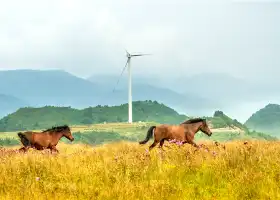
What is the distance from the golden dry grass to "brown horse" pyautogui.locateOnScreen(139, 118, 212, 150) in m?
9.26

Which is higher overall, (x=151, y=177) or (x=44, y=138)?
(x=44, y=138)

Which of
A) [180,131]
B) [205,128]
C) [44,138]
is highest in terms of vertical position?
[205,128]

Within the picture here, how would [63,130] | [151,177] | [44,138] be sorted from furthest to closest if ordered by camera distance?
[63,130] < [44,138] < [151,177]

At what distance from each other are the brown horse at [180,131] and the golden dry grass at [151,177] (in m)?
9.26

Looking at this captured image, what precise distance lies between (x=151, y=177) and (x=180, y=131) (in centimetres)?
1260

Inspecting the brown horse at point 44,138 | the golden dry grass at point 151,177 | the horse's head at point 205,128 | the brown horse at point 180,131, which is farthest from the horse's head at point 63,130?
the golden dry grass at point 151,177

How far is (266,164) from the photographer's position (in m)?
14.3

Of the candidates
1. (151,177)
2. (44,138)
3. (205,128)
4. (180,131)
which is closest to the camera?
(151,177)

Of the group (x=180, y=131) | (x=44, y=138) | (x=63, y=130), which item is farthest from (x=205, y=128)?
(x=44, y=138)

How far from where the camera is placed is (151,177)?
45.0ft

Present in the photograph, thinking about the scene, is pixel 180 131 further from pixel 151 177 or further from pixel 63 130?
pixel 151 177

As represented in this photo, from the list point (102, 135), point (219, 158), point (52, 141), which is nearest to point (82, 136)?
point (102, 135)

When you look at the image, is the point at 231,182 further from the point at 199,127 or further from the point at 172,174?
the point at 199,127

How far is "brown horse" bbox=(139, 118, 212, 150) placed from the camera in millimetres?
25953
